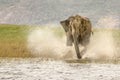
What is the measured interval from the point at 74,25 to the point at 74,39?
1.15 meters

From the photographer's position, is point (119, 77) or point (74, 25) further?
point (74, 25)

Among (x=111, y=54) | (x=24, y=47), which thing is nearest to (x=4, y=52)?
(x=24, y=47)

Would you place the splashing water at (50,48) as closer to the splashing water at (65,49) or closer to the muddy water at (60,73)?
the splashing water at (65,49)

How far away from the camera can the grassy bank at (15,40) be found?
39281 mm

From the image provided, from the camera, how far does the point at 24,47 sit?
41938mm

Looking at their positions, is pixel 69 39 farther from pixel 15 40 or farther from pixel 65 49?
pixel 15 40

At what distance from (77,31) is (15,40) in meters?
16.6

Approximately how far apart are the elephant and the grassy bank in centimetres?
416

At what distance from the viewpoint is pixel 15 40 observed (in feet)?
171

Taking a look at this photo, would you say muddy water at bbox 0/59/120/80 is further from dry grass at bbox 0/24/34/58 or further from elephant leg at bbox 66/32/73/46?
dry grass at bbox 0/24/34/58

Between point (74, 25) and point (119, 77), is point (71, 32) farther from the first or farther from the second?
point (119, 77)

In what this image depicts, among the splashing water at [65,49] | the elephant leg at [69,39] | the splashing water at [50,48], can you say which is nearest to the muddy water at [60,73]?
the elephant leg at [69,39]

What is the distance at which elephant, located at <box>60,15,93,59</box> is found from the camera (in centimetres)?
3675

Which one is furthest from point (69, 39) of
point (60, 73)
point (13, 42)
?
point (60, 73)
